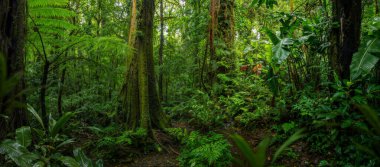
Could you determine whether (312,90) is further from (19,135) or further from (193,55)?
(193,55)

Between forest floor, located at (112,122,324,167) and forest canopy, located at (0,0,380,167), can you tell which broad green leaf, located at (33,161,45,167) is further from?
forest floor, located at (112,122,324,167)

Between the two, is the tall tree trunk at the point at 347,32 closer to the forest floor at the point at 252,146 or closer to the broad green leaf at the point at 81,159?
the forest floor at the point at 252,146

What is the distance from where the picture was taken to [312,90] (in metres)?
5.12

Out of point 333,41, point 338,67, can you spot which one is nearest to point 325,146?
point 338,67

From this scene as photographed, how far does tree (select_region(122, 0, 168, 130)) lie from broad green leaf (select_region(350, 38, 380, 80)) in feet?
14.2

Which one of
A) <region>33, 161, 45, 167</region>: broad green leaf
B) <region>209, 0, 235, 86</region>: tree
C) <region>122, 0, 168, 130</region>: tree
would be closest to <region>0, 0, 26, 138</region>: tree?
<region>33, 161, 45, 167</region>: broad green leaf

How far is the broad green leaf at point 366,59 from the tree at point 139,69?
4.33 meters

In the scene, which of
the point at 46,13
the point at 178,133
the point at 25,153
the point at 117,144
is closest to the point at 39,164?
the point at 25,153

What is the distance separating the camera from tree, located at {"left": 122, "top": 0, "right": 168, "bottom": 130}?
643cm

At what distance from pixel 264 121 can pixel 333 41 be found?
Result: 2.23m

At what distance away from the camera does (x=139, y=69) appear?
648 centimetres

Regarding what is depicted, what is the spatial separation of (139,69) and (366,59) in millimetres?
4653

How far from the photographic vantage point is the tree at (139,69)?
643 centimetres

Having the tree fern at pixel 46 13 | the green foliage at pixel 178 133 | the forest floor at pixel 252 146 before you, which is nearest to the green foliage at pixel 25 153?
the forest floor at pixel 252 146
